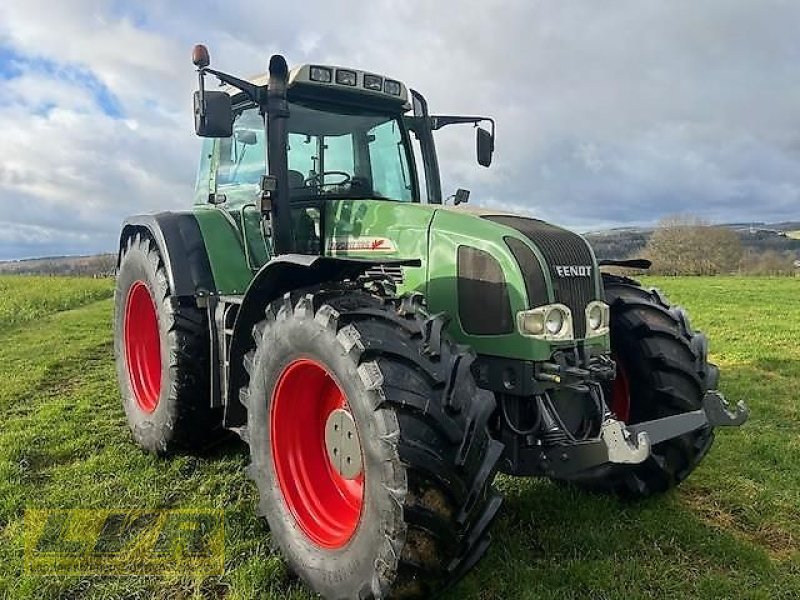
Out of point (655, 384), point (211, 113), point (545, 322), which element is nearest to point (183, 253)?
point (211, 113)

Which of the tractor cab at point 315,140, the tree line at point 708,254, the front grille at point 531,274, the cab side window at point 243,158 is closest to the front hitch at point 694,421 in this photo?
the front grille at point 531,274

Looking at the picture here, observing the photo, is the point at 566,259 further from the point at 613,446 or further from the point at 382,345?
the point at 382,345

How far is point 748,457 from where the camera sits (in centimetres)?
520

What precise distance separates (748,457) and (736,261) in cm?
3284

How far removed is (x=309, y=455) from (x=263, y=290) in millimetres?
900

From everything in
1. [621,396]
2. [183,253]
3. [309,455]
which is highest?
[183,253]

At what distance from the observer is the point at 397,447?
8.78 feet

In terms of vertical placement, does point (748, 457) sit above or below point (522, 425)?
below

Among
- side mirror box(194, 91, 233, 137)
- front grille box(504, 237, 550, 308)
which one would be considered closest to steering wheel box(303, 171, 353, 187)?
side mirror box(194, 91, 233, 137)

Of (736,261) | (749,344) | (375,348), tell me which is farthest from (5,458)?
(736,261)

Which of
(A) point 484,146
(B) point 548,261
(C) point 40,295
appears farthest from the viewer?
(C) point 40,295

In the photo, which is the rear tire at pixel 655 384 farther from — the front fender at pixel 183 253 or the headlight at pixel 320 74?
the front fender at pixel 183 253

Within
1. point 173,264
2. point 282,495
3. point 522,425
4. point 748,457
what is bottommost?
point 748,457

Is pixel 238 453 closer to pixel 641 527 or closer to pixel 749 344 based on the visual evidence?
pixel 641 527
